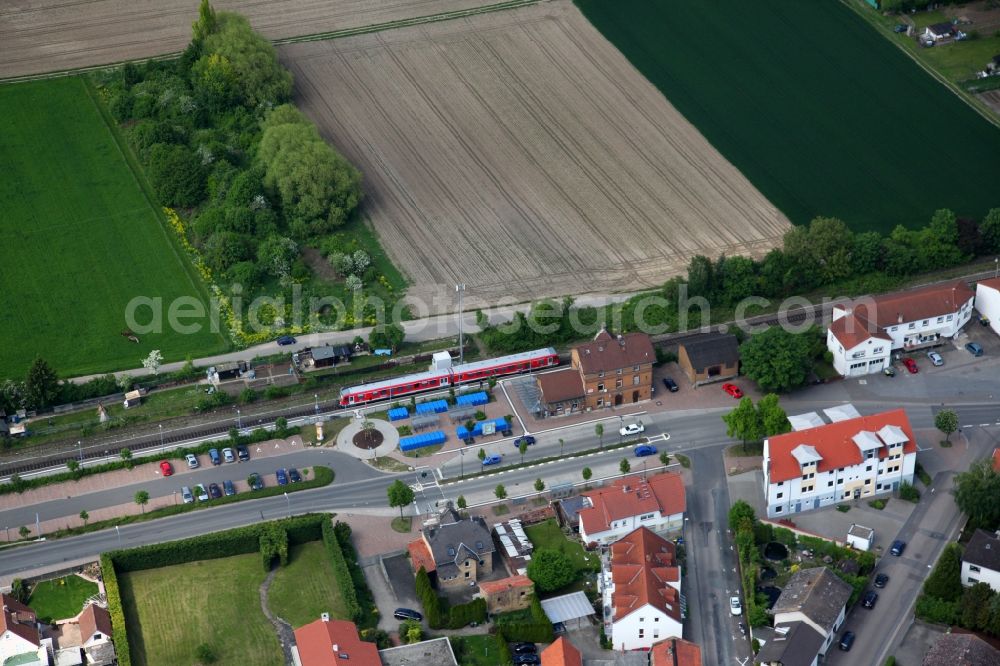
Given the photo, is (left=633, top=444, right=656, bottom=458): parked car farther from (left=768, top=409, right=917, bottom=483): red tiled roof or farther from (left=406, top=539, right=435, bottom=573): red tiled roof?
(left=406, top=539, right=435, bottom=573): red tiled roof

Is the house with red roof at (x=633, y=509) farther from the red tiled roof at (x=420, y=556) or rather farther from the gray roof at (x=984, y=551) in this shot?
the gray roof at (x=984, y=551)

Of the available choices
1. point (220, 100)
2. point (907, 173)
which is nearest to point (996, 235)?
point (907, 173)

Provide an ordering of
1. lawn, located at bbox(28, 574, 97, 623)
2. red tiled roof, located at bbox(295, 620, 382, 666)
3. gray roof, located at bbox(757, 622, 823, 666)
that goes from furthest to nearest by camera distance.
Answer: lawn, located at bbox(28, 574, 97, 623) < gray roof, located at bbox(757, 622, 823, 666) < red tiled roof, located at bbox(295, 620, 382, 666)

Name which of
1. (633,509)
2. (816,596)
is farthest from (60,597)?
(816,596)

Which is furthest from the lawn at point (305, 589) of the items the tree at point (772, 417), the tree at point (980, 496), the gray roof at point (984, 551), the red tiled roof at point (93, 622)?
the tree at point (980, 496)

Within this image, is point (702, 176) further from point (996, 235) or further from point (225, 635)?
point (225, 635)

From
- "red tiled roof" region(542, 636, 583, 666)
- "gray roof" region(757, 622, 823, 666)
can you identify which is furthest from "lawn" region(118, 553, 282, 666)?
"gray roof" region(757, 622, 823, 666)

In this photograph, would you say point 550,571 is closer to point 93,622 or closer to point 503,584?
point 503,584

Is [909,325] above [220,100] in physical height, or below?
below
